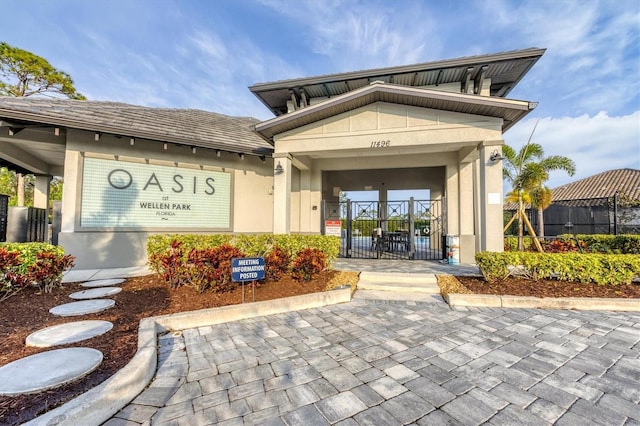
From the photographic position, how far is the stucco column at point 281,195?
26.8 ft

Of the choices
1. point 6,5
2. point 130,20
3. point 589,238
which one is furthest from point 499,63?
point 6,5

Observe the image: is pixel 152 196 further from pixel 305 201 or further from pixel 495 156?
pixel 495 156

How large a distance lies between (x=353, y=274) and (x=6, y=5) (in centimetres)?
1321

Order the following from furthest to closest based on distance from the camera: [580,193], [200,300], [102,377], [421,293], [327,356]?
[580,193] < [421,293] < [200,300] < [327,356] < [102,377]

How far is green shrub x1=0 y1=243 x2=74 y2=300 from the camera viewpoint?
4.45 meters

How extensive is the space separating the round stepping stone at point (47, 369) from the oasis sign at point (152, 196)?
604 cm

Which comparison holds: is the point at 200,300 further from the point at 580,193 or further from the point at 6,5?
the point at 580,193

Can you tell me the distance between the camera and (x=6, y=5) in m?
8.25

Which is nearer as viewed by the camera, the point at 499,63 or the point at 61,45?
the point at 499,63

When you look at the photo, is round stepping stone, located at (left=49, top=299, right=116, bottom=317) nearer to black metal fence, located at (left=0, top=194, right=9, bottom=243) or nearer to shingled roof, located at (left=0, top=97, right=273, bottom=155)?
shingled roof, located at (left=0, top=97, right=273, bottom=155)

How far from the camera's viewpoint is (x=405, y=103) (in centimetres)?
755

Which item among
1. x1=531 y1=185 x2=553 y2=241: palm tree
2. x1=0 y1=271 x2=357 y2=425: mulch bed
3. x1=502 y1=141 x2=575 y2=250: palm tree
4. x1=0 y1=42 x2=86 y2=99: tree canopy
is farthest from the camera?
x1=0 y1=42 x2=86 y2=99: tree canopy

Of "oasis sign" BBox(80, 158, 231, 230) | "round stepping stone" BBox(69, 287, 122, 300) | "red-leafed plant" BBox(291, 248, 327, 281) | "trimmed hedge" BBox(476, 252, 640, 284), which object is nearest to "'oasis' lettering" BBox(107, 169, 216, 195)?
"oasis sign" BBox(80, 158, 231, 230)

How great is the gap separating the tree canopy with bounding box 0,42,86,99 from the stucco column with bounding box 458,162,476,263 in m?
26.9
